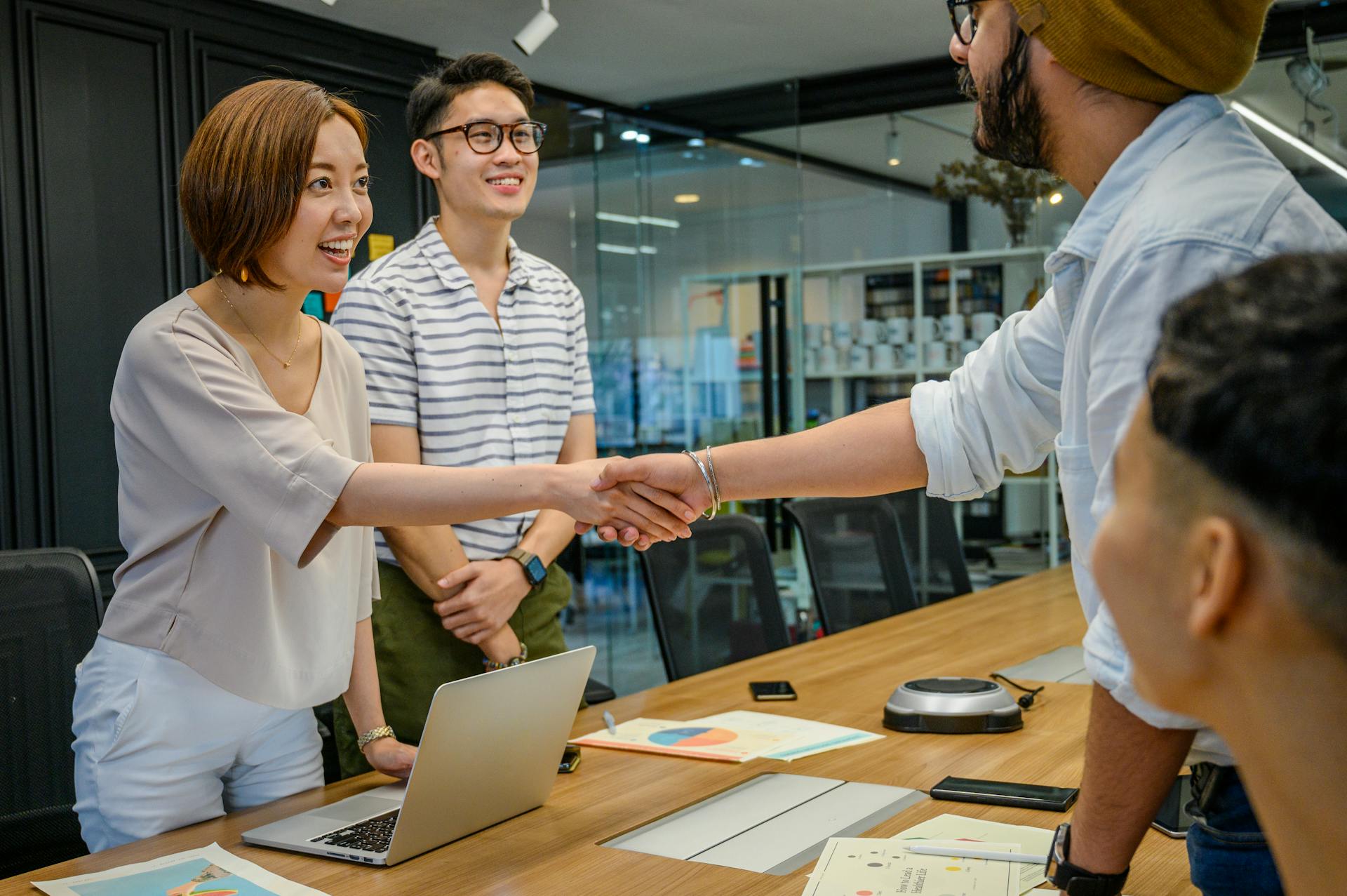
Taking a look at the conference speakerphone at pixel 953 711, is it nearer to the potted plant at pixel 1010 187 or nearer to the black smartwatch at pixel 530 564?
the black smartwatch at pixel 530 564

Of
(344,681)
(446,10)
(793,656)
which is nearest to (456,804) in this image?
(344,681)

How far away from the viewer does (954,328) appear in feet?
19.2

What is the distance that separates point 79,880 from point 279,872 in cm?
22

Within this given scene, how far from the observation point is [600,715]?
2152 millimetres

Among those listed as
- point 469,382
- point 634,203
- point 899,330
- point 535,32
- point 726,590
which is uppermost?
point 535,32

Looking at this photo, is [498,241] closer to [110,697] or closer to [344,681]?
[344,681]

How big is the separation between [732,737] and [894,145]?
206 inches

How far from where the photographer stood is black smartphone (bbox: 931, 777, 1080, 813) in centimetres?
156

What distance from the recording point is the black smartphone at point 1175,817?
4.71ft

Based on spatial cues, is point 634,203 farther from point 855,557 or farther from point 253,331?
point 253,331

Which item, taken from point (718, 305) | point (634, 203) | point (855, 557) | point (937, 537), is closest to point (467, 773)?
point (855, 557)

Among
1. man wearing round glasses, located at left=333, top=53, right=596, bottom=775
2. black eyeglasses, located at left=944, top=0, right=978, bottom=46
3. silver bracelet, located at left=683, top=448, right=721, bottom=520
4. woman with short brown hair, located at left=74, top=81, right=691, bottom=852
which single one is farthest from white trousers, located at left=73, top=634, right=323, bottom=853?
black eyeglasses, located at left=944, top=0, right=978, bottom=46

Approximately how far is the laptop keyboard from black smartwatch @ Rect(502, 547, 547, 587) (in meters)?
0.81

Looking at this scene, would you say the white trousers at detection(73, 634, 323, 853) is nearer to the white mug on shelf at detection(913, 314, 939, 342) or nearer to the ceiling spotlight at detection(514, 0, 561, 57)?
the ceiling spotlight at detection(514, 0, 561, 57)
